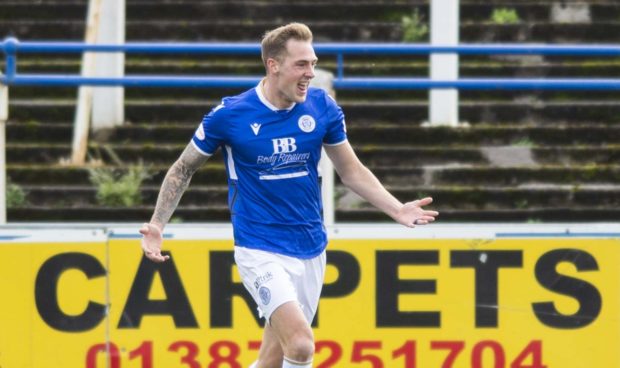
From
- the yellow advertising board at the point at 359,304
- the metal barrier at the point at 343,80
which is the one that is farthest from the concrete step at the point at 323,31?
the yellow advertising board at the point at 359,304

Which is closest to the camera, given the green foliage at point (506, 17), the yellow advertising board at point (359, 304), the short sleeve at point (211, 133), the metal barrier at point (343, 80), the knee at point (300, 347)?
the knee at point (300, 347)

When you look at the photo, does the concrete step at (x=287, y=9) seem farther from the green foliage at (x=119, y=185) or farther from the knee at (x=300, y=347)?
the knee at (x=300, y=347)

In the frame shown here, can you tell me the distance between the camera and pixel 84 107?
12.6 meters

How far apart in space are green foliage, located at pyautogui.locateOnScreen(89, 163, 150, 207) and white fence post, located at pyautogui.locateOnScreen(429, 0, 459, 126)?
8.41ft

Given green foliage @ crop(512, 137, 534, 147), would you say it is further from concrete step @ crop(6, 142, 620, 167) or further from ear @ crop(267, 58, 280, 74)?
ear @ crop(267, 58, 280, 74)

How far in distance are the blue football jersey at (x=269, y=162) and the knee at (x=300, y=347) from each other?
459mm

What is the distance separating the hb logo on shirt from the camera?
7.20m

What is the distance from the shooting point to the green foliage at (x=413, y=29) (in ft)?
45.1

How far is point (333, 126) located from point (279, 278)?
84 centimetres

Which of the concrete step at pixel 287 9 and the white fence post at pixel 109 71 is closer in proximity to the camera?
the white fence post at pixel 109 71

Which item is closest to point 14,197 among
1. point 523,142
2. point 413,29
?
point 413,29

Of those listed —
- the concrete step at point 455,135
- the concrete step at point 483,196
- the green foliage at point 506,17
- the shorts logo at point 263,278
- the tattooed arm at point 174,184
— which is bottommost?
the shorts logo at point 263,278

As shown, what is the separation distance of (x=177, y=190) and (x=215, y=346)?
5.26ft

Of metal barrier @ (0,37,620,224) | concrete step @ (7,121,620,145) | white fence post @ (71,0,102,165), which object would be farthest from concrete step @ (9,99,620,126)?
metal barrier @ (0,37,620,224)
